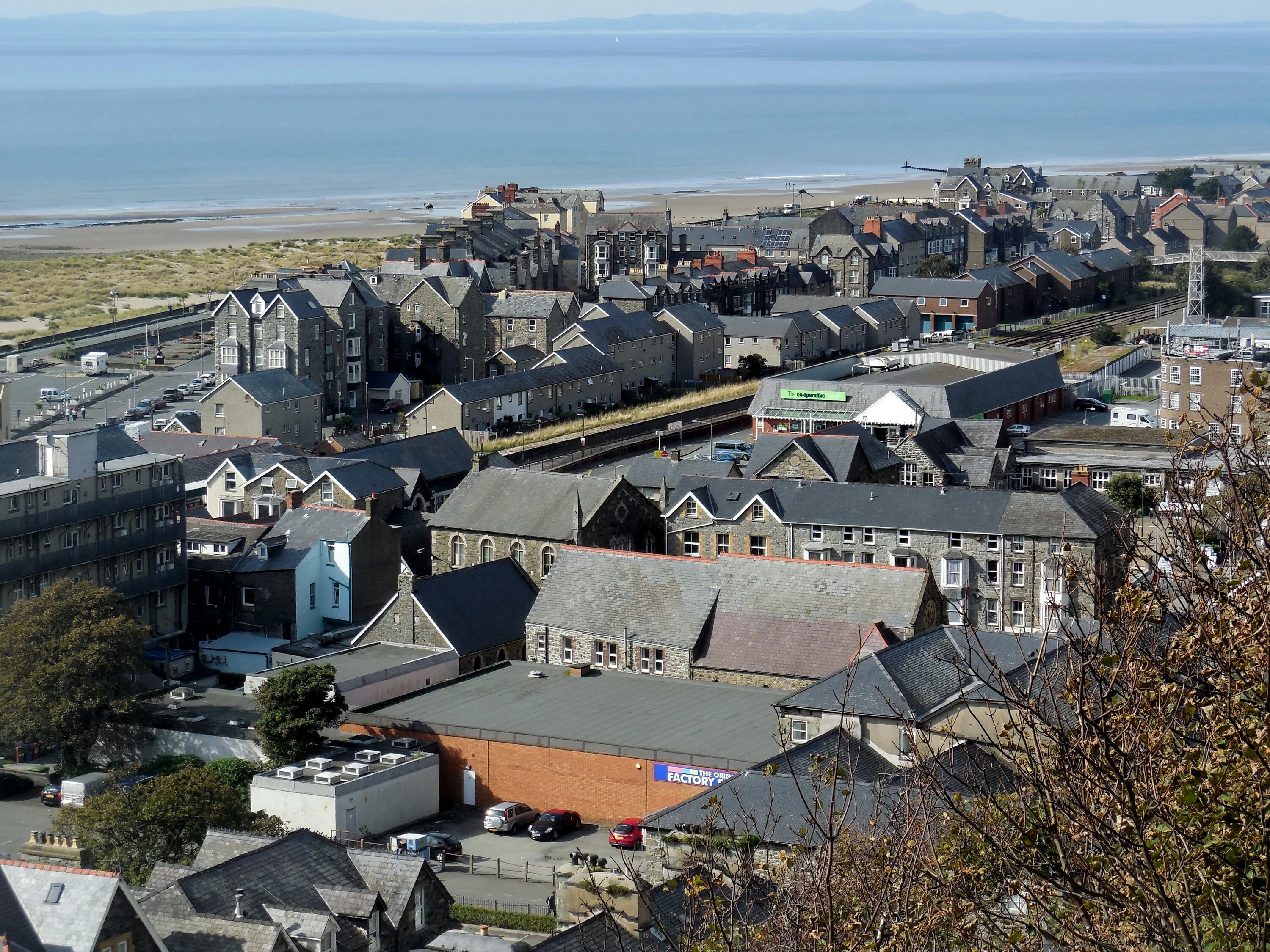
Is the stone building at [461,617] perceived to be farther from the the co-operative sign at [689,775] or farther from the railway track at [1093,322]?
the railway track at [1093,322]

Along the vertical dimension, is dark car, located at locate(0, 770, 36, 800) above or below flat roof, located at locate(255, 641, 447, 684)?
below

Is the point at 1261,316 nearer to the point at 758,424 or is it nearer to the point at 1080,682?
the point at 758,424

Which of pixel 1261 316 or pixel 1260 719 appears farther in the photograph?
pixel 1261 316

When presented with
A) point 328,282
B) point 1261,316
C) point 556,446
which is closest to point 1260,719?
point 556,446

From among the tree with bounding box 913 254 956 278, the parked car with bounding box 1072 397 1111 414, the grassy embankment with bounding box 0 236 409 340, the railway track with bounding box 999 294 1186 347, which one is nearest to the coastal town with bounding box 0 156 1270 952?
the parked car with bounding box 1072 397 1111 414

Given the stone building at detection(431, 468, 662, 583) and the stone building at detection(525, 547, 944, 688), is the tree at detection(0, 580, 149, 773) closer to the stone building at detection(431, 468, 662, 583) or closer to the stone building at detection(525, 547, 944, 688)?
the stone building at detection(525, 547, 944, 688)

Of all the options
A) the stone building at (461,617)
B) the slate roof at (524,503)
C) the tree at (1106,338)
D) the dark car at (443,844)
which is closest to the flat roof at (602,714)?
the stone building at (461,617)
